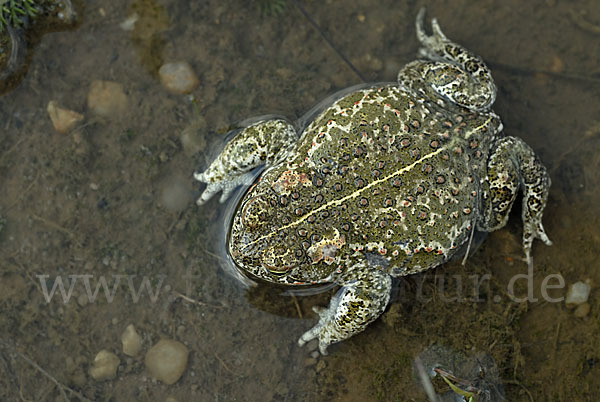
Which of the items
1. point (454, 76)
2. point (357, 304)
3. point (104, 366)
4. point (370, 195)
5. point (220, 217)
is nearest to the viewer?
point (370, 195)

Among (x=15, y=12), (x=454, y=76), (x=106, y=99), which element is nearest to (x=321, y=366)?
(x=454, y=76)

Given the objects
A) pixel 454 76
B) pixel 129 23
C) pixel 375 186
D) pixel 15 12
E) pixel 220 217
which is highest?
pixel 15 12

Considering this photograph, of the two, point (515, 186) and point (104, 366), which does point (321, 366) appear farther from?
point (515, 186)

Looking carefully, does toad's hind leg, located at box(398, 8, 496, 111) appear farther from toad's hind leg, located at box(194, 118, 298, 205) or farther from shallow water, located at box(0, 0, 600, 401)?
toad's hind leg, located at box(194, 118, 298, 205)

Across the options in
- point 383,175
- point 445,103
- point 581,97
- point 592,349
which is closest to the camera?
point 383,175

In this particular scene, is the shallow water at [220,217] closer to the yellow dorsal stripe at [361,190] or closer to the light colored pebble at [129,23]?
the light colored pebble at [129,23]

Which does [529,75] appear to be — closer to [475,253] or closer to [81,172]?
[475,253]

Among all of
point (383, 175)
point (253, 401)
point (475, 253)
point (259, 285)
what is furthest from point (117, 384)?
point (475, 253)
